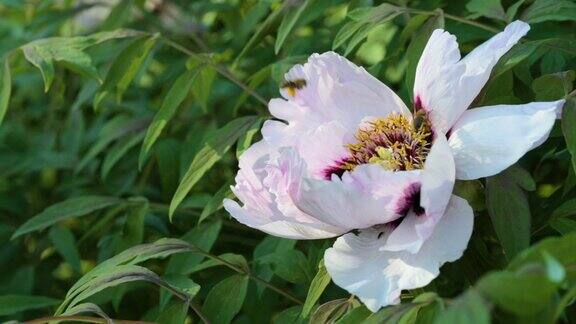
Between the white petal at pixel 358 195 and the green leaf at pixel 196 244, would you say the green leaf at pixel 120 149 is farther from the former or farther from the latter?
the white petal at pixel 358 195

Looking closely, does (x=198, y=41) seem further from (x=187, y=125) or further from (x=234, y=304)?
(x=234, y=304)

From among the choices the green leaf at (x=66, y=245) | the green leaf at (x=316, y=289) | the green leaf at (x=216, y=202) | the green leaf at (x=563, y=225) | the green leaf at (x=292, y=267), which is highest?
the green leaf at (x=563, y=225)

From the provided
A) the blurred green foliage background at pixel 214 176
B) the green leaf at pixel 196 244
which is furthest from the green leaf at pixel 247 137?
the green leaf at pixel 196 244

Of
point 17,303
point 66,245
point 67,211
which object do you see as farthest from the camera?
point 66,245

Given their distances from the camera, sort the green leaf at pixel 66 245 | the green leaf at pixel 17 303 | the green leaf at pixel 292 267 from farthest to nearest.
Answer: the green leaf at pixel 66 245
the green leaf at pixel 17 303
the green leaf at pixel 292 267

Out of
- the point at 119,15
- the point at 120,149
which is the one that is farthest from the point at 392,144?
the point at 119,15

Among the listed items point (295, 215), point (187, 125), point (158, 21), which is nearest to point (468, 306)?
point (295, 215)

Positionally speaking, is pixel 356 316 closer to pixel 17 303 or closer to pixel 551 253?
pixel 551 253
